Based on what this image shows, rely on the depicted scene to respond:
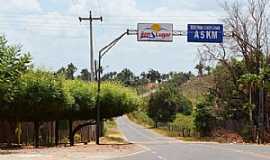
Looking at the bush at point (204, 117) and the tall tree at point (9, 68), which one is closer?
the tall tree at point (9, 68)

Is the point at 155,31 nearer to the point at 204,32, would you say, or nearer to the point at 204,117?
A: the point at 204,32

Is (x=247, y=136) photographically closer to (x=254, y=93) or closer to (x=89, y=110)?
(x=254, y=93)

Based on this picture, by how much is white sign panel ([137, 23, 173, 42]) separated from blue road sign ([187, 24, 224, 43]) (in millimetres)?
1474

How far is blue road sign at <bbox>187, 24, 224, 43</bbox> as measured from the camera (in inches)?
1919

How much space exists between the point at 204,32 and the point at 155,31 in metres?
3.63

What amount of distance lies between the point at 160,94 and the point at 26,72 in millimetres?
73209

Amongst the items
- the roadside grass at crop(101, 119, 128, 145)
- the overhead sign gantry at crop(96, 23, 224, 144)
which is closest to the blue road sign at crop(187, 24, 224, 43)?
the overhead sign gantry at crop(96, 23, 224, 144)

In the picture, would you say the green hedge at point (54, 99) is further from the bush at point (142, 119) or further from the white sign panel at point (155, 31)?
the bush at point (142, 119)

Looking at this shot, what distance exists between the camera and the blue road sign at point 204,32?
4875cm

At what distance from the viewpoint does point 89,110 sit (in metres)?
51.6

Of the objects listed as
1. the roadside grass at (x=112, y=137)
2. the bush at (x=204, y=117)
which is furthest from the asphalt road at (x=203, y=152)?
the bush at (x=204, y=117)

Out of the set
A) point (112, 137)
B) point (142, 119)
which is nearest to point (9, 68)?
point (112, 137)

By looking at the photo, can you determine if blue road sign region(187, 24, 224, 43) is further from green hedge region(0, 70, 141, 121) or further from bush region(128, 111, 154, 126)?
bush region(128, 111, 154, 126)

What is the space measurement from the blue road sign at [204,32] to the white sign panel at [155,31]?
1.47 meters
